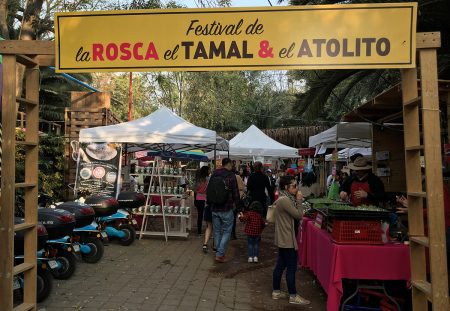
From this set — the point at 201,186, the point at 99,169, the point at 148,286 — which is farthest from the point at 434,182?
the point at 99,169

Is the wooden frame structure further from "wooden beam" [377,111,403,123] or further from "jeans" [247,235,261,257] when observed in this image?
"jeans" [247,235,261,257]

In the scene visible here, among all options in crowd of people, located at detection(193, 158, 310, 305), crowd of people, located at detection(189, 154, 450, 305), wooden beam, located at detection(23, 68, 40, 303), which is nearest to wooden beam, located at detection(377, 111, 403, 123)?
crowd of people, located at detection(189, 154, 450, 305)

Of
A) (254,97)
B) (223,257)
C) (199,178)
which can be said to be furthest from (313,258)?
(254,97)

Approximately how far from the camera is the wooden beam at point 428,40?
12.3ft

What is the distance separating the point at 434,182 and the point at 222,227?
4.98 metres

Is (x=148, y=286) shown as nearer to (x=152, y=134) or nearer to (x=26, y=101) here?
(x=26, y=101)

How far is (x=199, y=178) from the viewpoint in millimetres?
10984

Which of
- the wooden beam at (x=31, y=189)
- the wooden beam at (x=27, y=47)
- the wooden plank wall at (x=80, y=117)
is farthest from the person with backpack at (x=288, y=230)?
the wooden plank wall at (x=80, y=117)

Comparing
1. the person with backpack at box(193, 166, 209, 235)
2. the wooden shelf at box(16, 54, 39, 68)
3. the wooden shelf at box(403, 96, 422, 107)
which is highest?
A: the wooden shelf at box(16, 54, 39, 68)

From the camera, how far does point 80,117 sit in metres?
13.2

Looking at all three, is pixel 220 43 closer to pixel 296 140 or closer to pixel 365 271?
pixel 365 271

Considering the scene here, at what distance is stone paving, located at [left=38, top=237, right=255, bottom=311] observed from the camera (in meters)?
5.53

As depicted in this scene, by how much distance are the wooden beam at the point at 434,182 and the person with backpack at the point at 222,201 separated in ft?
15.4

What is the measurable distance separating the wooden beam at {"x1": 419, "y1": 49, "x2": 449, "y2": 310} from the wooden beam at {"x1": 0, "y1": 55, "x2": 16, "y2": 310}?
11.5ft
